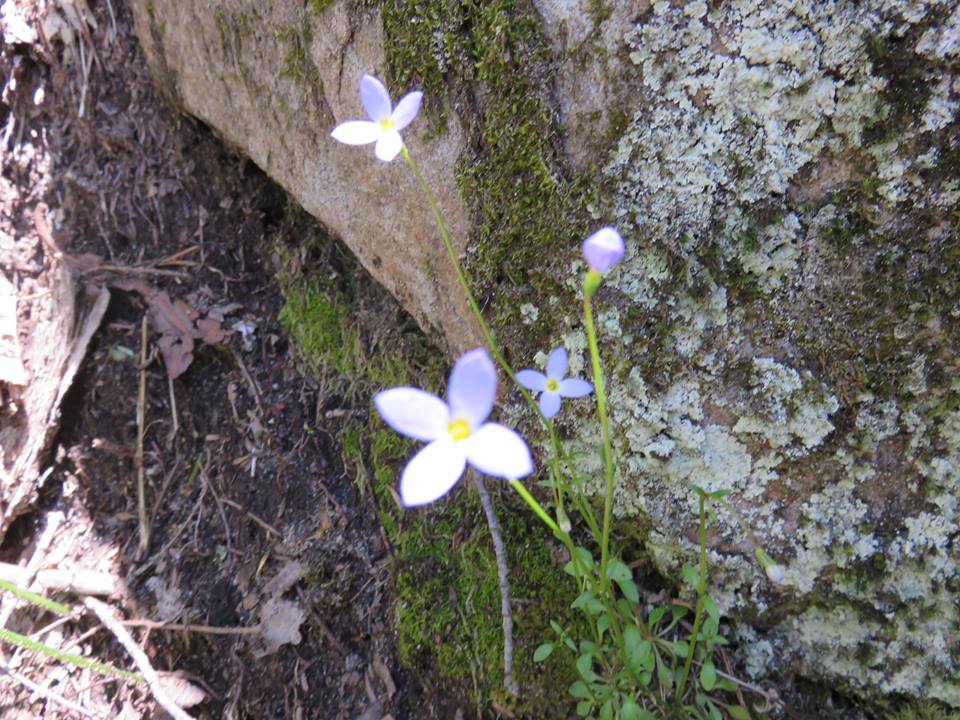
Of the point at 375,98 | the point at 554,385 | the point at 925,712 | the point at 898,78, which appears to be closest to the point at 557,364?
the point at 554,385

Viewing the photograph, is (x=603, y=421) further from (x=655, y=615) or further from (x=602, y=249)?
(x=655, y=615)

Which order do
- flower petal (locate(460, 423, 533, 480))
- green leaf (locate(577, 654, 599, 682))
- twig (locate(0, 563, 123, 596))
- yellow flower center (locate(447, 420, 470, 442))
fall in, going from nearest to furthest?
flower petal (locate(460, 423, 533, 480)) < yellow flower center (locate(447, 420, 470, 442)) < green leaf (locate(577, 654, 599, 682)) < twig (locate(0, 563, 123, 596))

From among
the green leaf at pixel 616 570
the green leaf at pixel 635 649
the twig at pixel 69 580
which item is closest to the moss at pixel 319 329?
the twig at pixel 69 580

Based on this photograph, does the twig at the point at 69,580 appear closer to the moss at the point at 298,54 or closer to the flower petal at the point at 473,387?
the moss at the point at 298,54

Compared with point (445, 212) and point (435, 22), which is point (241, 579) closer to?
point (445, 212)

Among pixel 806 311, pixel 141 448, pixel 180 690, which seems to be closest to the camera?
pixel 806 311

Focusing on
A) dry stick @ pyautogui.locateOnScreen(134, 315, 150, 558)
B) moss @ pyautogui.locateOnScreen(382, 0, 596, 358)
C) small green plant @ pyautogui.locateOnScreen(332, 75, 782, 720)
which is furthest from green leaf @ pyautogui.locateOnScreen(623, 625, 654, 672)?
dry stick @ pyautogui.locateOnScreen(134, 315, 150, 558)

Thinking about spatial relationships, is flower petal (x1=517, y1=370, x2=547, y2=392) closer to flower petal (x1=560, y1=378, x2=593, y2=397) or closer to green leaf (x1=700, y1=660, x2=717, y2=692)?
flower petal (x1=560, y1=378, x2=593, y2=397)
